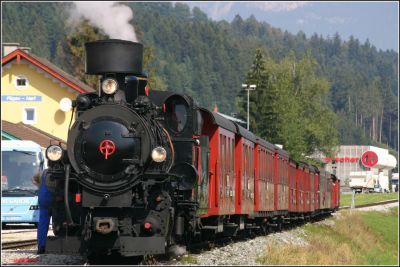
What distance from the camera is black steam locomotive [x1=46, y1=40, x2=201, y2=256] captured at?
1344 cm

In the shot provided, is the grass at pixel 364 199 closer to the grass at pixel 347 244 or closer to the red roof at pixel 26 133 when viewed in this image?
the grass at pixel 347 244

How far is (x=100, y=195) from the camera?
13.5m

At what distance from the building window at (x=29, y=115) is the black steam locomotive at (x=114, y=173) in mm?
36048

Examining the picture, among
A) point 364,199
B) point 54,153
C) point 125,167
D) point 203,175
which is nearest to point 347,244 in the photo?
point 203,175

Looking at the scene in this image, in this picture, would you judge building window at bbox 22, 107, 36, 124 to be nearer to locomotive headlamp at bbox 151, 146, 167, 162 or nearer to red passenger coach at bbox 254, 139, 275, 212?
red passenger coach at bbox 254, 139, 275, 212

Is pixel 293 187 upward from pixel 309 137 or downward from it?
downward

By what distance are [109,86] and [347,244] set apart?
13.8 metres

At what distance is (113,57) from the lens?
46.1 ft

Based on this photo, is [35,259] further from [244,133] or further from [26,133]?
[26,133]

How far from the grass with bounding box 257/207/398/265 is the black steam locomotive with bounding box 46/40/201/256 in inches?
92.0

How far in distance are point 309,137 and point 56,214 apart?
81.3m

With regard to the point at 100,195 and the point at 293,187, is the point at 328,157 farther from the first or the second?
the point at 100,195

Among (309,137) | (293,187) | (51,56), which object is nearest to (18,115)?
(293,187)

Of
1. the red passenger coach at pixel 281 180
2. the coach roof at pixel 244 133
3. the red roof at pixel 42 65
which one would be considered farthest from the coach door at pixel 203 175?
the red roof at pixel 42 65
